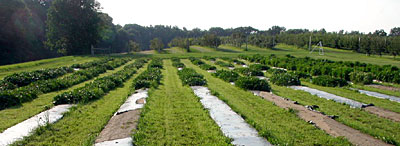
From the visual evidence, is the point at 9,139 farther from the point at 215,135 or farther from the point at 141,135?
the point at 215,135

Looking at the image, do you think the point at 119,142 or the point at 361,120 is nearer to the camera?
the point at 119,142

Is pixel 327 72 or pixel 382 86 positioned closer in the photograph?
pixel 382 86

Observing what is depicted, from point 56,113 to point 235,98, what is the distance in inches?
319

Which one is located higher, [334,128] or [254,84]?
[254,84]

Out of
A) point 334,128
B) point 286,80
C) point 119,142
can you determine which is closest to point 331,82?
point 286,80

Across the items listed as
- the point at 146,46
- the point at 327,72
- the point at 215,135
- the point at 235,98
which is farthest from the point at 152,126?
the point at 146,46

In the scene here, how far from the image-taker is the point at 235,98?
12633mm

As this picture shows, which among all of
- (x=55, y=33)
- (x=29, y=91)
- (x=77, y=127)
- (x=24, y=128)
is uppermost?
(x=55, y=33)

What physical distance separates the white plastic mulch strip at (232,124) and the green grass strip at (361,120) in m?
3.64

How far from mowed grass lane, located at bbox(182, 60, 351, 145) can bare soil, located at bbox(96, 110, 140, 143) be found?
390 cm

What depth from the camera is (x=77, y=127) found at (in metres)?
7.71

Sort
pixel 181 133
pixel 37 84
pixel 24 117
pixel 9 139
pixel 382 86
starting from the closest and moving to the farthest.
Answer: pixel 9 139, pixel 181 133, pixel 24 117, pixel 37 84, pixel 382 86

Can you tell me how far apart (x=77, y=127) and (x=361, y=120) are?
32.9 feet

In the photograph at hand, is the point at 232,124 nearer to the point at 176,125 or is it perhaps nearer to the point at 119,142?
the point at 176,125
